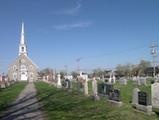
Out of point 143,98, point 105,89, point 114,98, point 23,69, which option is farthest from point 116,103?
point 23,69

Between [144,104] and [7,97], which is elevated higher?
[144,104]

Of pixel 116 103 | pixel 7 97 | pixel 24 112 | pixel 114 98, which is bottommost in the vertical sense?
pixel 7 97

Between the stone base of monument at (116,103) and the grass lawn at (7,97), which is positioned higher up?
the stone base of monument at (116,103)

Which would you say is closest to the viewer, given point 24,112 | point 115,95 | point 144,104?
point 144,104

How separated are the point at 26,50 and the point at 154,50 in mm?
70349

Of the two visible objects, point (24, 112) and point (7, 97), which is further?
point (7, 97)

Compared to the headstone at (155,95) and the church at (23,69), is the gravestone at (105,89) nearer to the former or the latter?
the headstone at (155,95)

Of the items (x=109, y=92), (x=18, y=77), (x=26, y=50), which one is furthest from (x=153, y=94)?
(x=26, y=50)

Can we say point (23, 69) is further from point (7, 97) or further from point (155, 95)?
point (155, 95)

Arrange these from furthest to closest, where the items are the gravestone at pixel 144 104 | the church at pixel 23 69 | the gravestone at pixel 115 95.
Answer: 1. the church at pixel 23 69
2. the gravestone at pixel 115 95
3. the gravestone at pixel 144 104

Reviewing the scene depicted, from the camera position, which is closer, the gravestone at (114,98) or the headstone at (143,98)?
the headstone at (143,98)

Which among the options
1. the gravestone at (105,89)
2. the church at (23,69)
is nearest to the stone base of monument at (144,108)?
the gravestone at (105,89)

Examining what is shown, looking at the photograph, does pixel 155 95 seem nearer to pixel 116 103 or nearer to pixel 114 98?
pixel 116 103

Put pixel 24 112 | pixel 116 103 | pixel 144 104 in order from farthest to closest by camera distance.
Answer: pixel 116 103
pixel 24 112
pixel 144 104
